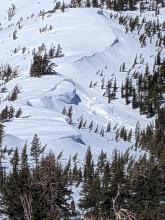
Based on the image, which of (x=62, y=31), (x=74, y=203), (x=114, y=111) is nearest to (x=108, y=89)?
(x=114, y=111)

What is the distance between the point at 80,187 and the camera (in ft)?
100

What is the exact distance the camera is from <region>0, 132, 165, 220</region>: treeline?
2362 centimetres

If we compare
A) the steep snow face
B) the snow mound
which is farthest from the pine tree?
the snow mound

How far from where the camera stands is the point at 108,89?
53.7 meters

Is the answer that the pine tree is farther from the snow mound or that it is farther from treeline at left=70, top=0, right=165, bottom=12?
treeline at left=70, top=0, right=165, bottom=12

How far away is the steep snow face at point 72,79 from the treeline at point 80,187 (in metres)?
3.63

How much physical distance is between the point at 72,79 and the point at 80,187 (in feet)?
76.2

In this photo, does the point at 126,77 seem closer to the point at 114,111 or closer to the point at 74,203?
the point at 114,111

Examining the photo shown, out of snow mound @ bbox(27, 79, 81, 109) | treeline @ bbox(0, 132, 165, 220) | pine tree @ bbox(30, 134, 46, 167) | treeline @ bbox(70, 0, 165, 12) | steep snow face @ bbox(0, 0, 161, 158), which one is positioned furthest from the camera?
treeline @ bbox(70, 0, 165, 12)

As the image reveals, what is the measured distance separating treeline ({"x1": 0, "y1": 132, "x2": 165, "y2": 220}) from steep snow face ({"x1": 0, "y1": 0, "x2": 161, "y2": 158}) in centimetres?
363

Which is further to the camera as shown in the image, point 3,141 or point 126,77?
point 126,77

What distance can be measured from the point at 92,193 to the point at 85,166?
565cm

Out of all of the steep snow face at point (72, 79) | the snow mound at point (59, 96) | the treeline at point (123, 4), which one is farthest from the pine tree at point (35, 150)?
the treeline at point (123, 4)

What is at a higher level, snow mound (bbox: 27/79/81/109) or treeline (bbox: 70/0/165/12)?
treeline (bbox: 70/0/165/12)
